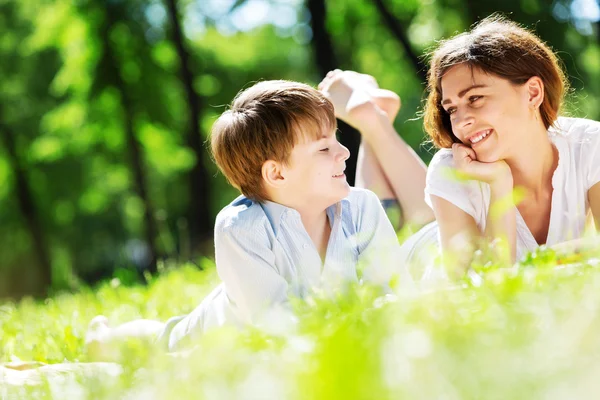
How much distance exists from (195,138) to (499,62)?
379 inches

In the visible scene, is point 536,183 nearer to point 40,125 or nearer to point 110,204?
point 40,125

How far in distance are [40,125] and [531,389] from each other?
52.9 ft

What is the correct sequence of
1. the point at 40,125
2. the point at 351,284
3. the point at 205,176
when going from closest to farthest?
the point at 351,284 → the point at 205,176 → the point at 40,125

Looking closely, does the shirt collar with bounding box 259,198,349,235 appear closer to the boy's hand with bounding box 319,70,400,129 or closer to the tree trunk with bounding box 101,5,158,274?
the boy's hand with bounding box 319,70,400,129

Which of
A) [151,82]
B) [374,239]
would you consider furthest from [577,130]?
[151,82]

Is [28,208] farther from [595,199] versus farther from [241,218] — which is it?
[595,199]

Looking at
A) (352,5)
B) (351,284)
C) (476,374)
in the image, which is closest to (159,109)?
(352,5)

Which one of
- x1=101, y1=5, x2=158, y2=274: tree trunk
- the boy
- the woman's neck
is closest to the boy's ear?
the boy

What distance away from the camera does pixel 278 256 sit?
2.82 m

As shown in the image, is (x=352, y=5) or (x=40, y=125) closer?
(x=352, y=5)

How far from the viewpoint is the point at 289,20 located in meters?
16.1

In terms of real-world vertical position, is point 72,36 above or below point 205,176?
above

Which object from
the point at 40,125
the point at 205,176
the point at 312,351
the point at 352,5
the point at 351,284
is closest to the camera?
the point at 312,351

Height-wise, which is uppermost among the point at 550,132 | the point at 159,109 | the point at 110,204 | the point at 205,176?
the point at 550,132
